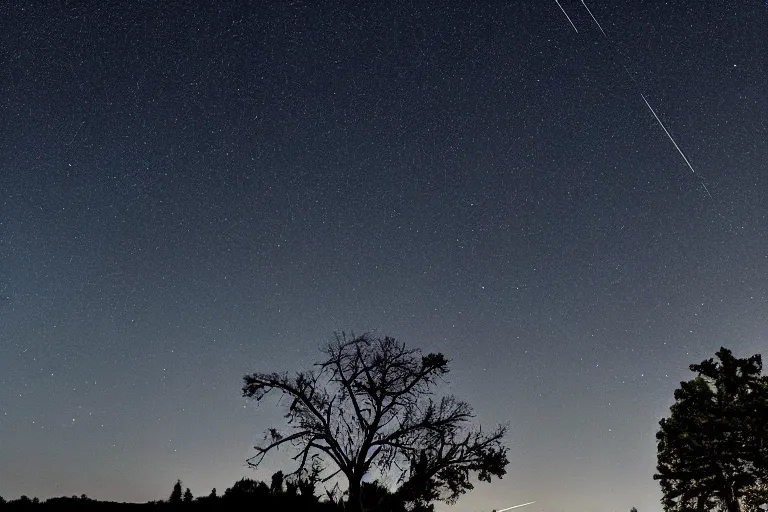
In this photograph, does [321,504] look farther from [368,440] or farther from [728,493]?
[728,493]

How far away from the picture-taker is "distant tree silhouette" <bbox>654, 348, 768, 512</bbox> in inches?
1230

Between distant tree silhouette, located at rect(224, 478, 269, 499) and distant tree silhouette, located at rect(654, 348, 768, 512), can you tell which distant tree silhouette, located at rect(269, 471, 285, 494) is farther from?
distant tree silhouette, located at rect(654, 348, 768, 512)

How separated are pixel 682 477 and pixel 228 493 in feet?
98.3

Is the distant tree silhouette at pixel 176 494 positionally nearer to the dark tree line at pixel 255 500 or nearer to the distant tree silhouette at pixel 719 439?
the dark tree line at pixel 255 500

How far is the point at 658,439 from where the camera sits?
38781 mm

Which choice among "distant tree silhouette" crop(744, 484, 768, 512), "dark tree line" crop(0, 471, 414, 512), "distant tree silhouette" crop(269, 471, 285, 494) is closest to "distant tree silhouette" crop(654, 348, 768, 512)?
"distant tree silhouette" crop(744, 484, 768, 512)

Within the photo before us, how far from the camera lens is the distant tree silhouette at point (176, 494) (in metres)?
22.6

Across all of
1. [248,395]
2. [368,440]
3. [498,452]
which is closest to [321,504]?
[368,440]

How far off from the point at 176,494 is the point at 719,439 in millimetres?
33296

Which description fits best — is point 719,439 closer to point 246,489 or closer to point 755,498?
point 755,498

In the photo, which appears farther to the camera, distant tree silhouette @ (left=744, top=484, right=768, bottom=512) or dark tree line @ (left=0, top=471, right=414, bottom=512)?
distant tree silhouette @ (left=744, top=484, right=768, bottom=512)

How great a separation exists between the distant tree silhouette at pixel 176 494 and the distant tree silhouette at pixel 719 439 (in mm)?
31951

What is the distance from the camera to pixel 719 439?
32906 millimetres

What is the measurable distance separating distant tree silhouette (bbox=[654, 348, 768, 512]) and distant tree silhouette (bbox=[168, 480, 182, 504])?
32.0m
